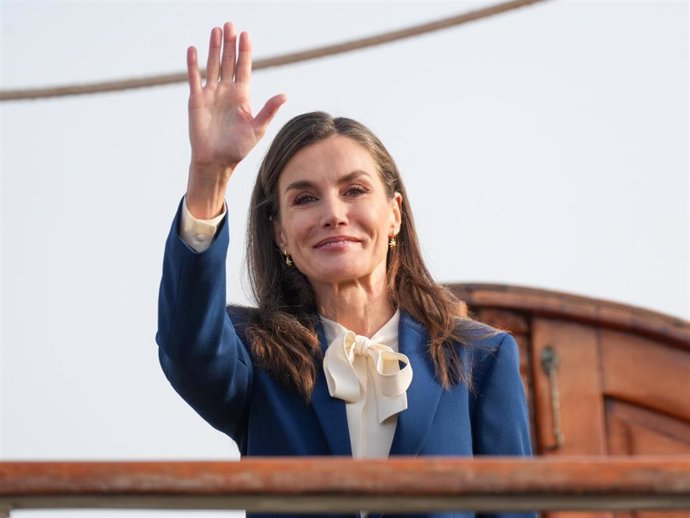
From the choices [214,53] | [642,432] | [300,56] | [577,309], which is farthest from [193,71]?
[642,432]

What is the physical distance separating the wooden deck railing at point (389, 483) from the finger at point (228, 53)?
0.97m

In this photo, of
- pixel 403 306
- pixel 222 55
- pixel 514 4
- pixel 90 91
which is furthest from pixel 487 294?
pixel 222 55

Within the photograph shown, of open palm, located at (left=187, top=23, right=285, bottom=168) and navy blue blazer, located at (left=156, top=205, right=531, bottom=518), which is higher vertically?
open palm, located at (left=187, top=23, right=285, bottom=168)

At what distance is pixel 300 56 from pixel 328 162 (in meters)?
1.17

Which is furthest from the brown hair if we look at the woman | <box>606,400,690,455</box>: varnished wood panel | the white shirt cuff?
<box>606,400,690,455</box>: varnished wood panel

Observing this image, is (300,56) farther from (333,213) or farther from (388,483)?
(388,483)

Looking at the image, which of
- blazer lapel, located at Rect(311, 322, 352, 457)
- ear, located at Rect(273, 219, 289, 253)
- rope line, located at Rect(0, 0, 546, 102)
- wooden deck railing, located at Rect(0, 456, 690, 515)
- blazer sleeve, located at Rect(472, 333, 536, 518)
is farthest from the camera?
rope line, located at Rect(0, 0, 546, 102)

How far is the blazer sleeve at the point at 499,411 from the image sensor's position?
2.58 metres

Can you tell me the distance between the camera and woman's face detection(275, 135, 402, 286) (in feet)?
8.59

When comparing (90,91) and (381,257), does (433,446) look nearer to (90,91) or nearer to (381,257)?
(381,257)

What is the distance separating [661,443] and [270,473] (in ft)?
10.9

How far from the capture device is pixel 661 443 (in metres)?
4.68

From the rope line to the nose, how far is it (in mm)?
1145

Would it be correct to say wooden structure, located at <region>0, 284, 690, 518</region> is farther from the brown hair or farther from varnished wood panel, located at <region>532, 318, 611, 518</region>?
varnished wood panel, located at <region>532, 318, 611, 518</region>
